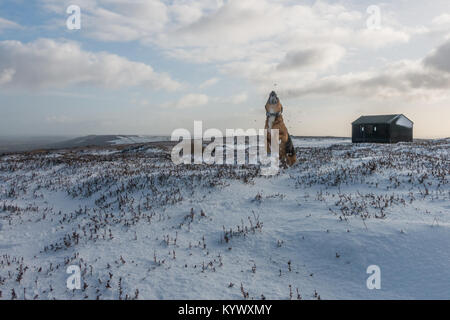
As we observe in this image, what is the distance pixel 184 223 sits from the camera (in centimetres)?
755

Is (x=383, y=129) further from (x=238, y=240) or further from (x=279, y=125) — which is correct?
(x=238, y=240)

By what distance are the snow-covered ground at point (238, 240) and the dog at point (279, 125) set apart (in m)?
4.21

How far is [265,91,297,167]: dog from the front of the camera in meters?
15.1

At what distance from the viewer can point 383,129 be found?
4481 centimetres

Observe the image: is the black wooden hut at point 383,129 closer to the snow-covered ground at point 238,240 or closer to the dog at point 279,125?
the dog at point 279,125

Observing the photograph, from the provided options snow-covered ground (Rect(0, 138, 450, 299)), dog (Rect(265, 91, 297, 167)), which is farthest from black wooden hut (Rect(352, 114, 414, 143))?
snow-covered ground (Rect(0, 138, 450, 299))

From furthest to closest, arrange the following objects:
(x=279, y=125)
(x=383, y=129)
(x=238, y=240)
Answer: (x=383, y=129), (x=279, y=125), (x=238, y=240)

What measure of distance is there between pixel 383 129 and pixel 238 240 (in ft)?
155

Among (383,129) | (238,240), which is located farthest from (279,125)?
(383,129)

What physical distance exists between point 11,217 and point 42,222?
1316 millimetres

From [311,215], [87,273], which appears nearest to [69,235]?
[87,273]

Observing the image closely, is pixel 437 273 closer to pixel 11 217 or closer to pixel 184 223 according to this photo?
pixel 184 223
